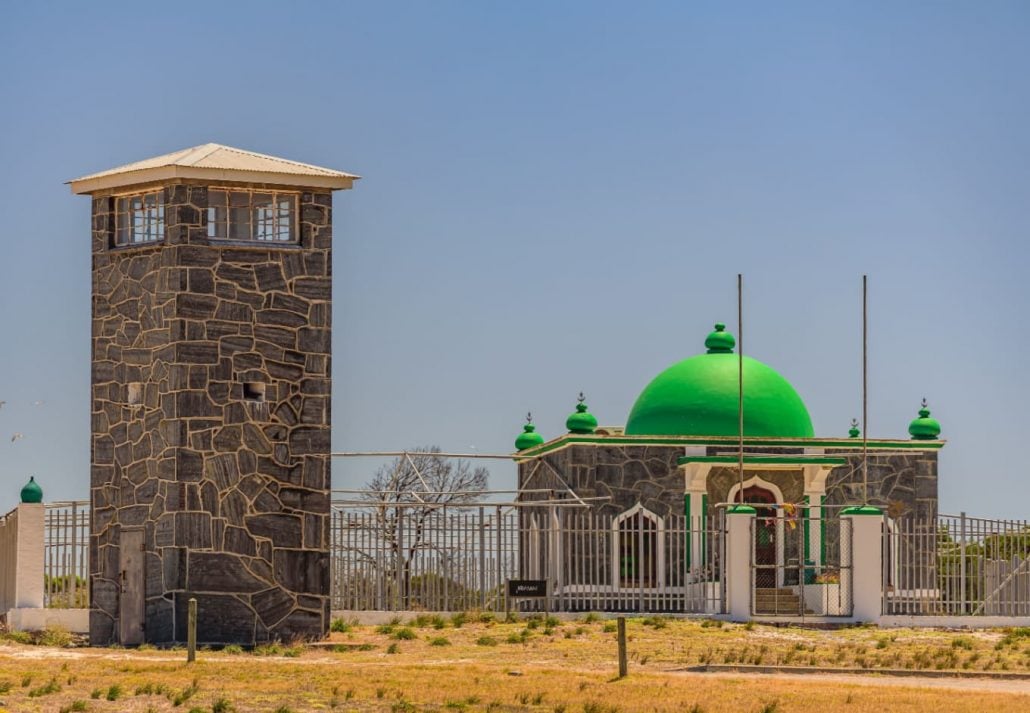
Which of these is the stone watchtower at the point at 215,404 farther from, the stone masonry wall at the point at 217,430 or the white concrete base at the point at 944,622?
the white concrete base at the point at 944,622

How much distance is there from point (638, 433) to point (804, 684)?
697 inches

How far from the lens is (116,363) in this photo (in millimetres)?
31625

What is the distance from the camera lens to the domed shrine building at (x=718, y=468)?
40750 millimetres

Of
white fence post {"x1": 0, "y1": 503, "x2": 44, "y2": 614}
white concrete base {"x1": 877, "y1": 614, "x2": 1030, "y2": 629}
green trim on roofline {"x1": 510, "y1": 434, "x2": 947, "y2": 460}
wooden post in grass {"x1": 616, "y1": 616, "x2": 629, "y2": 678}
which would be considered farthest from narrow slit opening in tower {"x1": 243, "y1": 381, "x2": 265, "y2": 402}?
white concrete base {"x1": 877, "y1": 614, "x2": 1030, "y2": 629}

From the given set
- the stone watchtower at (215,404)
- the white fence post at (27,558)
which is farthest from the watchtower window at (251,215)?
the white fence post at (27,558)

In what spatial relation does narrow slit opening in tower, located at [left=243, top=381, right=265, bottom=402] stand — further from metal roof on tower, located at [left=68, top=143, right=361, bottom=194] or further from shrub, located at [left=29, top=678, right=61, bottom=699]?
shrub, located at [left=29, top=678, right=61, bottom=699]

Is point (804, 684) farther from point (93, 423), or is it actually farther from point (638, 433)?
point (638, 433)

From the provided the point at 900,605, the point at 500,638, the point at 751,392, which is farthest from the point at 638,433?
the point at 500,638

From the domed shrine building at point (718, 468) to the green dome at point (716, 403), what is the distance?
3cm

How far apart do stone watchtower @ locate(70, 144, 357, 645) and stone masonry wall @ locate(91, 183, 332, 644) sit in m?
0.02

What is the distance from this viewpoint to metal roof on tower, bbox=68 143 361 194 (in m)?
30.6

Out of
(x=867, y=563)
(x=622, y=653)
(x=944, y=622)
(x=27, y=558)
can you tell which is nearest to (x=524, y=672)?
(x=622, y=653)

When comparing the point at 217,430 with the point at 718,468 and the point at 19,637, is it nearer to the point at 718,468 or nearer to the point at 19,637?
the point at 19,637

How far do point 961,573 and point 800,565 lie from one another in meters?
2.99
